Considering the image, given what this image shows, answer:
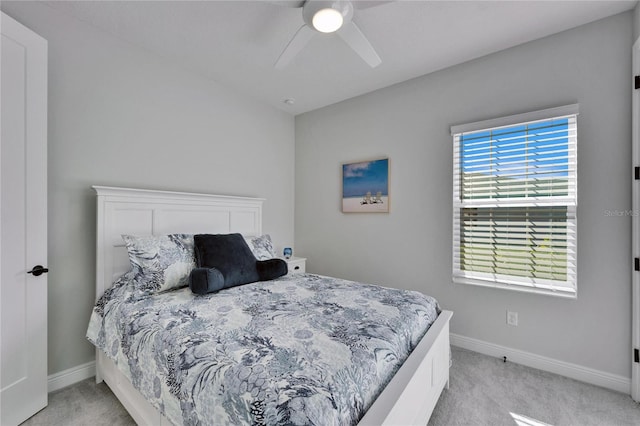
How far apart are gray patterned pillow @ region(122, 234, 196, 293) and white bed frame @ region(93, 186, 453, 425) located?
0.92 feet

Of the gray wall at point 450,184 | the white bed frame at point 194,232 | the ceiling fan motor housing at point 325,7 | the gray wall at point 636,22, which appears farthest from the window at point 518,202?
the ceiling fan motor housing at point 325,7

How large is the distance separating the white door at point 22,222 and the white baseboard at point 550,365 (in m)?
3.21

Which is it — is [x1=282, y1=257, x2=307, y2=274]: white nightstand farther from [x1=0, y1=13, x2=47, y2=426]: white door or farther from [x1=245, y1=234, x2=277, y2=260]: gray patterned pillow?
[x1=0, y1=13, x2=47, y2=426]: white door

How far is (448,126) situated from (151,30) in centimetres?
273

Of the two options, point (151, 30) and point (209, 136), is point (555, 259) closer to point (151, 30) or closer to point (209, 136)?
point (209, 136)

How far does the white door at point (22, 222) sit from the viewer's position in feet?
5.20

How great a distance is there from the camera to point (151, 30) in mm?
2203

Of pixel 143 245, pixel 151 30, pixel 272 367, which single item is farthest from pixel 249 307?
pixel 151 30

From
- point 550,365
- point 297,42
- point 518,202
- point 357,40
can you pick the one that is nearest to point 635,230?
point 518,202

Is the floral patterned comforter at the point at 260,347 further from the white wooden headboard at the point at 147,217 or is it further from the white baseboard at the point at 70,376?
the white baseboard at the point at 70,376

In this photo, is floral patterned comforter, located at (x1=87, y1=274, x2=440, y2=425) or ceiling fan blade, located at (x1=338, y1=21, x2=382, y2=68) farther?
ceiling fan blade, located at (x1=338, y1=21, x2=382, y2=68)

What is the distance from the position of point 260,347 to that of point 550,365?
2.43 m

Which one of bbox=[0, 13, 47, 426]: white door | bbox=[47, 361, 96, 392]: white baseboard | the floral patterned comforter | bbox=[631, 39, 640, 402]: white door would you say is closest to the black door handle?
bbox=[0, 13, 47, 426]: white door

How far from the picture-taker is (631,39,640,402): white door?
1860mm
